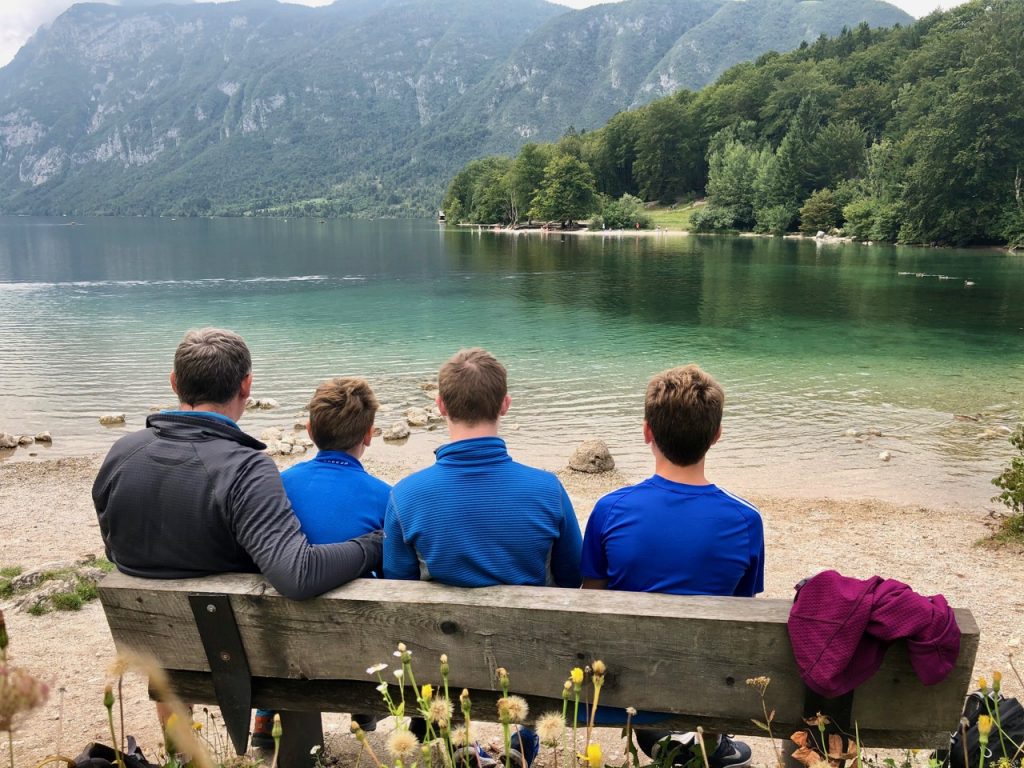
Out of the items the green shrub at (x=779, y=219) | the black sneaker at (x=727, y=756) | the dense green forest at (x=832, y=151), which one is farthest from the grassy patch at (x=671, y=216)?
the black sneaker at (x=727, y=756)

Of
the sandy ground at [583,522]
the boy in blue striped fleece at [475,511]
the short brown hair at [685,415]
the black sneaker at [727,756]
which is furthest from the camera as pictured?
the sandy ground at [583,522]

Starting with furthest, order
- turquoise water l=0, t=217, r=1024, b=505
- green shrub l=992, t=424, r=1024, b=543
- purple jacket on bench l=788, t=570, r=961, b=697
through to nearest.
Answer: turquoise water l=0, t=217, r=1024, b=505
green shrub l=992, t=424, r=1024, b=543
purple jacket on bench l=788, t=570, r=961, b=697

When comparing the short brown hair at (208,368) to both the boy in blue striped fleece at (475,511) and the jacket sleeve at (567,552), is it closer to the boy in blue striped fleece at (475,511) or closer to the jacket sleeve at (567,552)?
the boy in blue striped fleece at (475,511)

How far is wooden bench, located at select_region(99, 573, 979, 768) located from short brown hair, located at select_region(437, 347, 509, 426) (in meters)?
0.73

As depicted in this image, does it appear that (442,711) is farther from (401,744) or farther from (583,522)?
(583,522)

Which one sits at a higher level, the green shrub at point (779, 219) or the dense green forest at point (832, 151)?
the dense green forest at point (832, 151)

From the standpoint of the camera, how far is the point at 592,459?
12203mm

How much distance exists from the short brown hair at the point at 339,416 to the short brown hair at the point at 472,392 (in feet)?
2.01

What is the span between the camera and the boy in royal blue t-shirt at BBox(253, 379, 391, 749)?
3.24 metres

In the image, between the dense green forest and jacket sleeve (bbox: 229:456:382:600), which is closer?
jacket sleeve (bbox: 229:456:382:600)

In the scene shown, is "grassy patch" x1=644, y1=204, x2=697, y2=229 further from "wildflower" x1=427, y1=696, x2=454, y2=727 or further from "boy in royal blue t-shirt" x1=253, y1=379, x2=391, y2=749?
"wildflower" x1=427, y1=696, x2=454, y2=727

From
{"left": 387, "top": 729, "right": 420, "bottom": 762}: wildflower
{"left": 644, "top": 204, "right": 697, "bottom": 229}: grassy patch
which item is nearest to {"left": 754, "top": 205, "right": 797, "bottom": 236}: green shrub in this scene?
{"left": 644, "top": 204, "right": 697, "bottom": 229}: grassy patch

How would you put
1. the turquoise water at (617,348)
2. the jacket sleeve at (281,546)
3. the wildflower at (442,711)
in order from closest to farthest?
the wildflower at (442,711)
the jacket sleeve at (281,546)
the turquoise water at (617,348)

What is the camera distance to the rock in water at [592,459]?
478 inches
